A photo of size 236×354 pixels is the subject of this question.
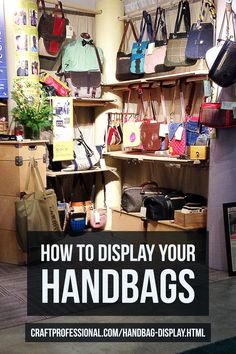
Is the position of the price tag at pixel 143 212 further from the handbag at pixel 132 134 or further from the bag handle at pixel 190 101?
the bag handle at pixel 190 101

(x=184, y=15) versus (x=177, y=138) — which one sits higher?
(x=184, y=15)

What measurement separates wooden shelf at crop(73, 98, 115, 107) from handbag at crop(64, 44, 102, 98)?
0.16 feet

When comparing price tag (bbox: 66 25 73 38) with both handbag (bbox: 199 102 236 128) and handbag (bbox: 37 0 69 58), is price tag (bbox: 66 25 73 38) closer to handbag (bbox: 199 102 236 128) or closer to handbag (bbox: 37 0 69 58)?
handbag (bbox: 37 0 69 58)

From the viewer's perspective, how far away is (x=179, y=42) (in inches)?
187

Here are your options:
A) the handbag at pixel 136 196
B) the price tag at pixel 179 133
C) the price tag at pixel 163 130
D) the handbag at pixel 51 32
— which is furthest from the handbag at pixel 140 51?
the handbag at pixel 136 196

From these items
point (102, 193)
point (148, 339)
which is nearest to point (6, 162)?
point (102, 193)

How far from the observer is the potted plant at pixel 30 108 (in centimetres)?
480

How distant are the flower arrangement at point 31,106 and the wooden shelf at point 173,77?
0.99 metres

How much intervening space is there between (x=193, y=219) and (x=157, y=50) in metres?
1.82

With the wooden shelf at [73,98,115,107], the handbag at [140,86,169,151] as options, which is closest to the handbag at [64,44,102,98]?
the wooden shelf at [73,98,115,107]

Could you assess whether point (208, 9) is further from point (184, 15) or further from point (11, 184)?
point (11, 184)

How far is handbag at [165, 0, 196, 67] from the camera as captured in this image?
15.5 feet

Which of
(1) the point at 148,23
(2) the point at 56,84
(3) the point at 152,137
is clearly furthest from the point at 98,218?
(1) the point at 148,23

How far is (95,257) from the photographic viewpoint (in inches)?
A: 185
